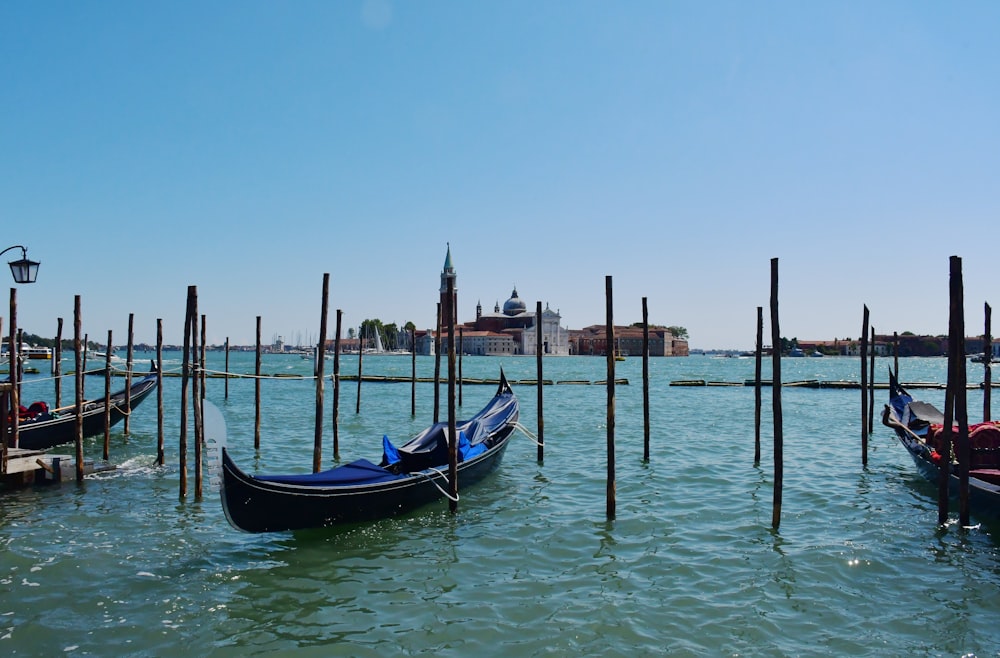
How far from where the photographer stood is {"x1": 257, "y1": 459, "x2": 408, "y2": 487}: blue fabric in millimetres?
6164

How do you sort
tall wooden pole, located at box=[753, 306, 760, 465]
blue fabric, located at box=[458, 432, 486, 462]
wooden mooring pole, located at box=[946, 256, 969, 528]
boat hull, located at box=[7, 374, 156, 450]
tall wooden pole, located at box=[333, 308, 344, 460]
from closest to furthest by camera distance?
wooden mooring pole, located at box=[946, 256, 969, 528] < blue fabric, located at box=[458, 432, 486, 462] < tall wooden pole, located at box=[333, 308, 344, 460] < boat hull, located at box=[7, 374, 156, 450] < tall wooden pole, located at box=[753, 306, 760, 465]

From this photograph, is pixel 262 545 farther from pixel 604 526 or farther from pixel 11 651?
pixel 604 526

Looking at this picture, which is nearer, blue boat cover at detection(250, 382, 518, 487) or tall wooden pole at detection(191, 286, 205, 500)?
blue boat cover at detection(250, 382, 518, 487)

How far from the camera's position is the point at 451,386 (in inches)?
287

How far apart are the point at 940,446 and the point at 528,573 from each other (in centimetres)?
540

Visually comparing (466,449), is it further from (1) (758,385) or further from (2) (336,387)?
(1) (758,385)

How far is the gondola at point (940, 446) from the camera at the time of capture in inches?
267

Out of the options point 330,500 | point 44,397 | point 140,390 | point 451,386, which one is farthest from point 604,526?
point 44,397

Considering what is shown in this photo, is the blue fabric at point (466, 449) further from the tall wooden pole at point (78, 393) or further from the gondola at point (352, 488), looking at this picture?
the tall wooden pole at point (78, 393)

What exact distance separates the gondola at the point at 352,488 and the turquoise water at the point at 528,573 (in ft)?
0.69

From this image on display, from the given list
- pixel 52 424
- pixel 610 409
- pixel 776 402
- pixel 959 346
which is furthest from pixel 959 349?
pixel 52 424

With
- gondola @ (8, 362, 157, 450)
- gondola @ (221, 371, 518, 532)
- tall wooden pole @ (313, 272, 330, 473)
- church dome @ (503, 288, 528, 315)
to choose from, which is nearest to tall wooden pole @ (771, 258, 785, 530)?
gondola @ (221, 371, 518, 532)

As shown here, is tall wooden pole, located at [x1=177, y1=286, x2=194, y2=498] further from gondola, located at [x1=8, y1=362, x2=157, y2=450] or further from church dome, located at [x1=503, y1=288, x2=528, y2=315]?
church dome, located at [x1=503, y1=288, x2=528, y2=315]

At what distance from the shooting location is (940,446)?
8062mm
